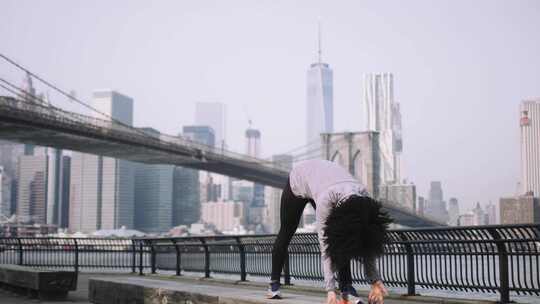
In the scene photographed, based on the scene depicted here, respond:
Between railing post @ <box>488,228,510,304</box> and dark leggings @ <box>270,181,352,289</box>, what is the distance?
9.30ft

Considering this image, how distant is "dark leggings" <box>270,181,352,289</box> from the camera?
5.25 meters

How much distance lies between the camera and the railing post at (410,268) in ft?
28.9

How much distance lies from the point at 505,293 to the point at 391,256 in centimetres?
247

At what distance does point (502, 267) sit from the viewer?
25.0ft

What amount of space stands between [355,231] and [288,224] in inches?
47.4

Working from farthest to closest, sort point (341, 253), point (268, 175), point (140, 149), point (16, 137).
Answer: point (268, 175), point (140, 149), point (16, 137), point (341, 253)

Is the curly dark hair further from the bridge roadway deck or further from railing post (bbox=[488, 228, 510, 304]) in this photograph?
railing post (bbox=[488, 228, 510, 304])

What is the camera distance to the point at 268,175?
72.7m

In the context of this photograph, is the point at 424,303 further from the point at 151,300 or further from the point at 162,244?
the point at 162,244

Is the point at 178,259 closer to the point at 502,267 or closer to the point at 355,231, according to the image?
the point at 502,267

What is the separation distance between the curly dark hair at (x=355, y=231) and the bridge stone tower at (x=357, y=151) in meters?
101

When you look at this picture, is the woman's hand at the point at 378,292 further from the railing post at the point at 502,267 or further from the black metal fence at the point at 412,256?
the railing post at the point at 502,267

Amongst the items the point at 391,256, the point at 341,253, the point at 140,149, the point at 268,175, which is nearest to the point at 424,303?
the point at 391,256

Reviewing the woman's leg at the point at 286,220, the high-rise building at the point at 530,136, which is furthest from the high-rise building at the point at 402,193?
the woman's leg at the point at 286,220
